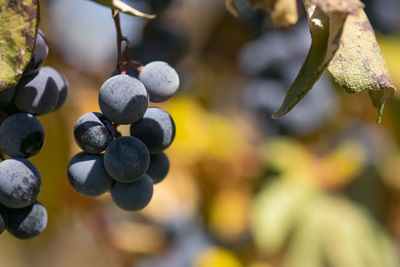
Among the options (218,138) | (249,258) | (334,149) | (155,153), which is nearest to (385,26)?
(334,149)

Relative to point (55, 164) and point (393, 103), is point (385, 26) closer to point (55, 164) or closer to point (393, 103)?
point (393, 103)

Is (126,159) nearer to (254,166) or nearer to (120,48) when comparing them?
(120,48)

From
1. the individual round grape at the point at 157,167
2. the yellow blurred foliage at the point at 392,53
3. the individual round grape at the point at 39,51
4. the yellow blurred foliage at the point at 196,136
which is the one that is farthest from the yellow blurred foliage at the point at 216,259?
the individual round grape at the point at 39,51

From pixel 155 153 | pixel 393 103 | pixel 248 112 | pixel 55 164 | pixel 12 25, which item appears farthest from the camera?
pixel 248 112

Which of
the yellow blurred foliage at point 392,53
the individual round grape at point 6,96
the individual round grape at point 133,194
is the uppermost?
the individual round grape at point 6,96

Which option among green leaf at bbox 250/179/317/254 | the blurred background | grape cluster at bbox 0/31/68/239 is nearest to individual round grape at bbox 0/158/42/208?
grape cluster at bbox 0/31/68/239

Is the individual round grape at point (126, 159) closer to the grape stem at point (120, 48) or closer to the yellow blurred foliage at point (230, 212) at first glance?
the grape stem at point (120, 48)

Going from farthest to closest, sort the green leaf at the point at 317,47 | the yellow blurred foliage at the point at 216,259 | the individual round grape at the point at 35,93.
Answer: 1. the yellow blurred foliage at the point at 216,259
2. the individual round grape at the point at 35,93
3. the green leaf at the point at 317,47
